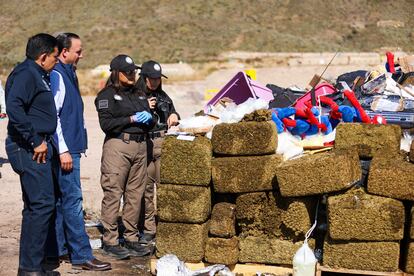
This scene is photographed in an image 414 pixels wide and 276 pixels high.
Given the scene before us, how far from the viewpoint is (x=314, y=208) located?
570cm

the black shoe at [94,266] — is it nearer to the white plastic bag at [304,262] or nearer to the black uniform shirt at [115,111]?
the black uniform shirt at [115,111]

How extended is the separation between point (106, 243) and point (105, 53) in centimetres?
4215

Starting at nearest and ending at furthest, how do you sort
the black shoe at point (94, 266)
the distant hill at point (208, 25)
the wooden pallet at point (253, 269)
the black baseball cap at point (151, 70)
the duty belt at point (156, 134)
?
the wooden pallet at point (253, 269) < the black shoe at point (94, 266) < the black baseball cap at point (151, 70) < the duty belt at point (156, 134) < the distant hill at point (208, 25)

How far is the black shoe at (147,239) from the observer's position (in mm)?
6875

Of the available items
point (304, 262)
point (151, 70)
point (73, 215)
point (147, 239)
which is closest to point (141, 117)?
point (151, 70)

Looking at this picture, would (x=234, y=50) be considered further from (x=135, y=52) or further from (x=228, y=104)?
(x=228, y=104)

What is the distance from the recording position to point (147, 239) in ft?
22.8

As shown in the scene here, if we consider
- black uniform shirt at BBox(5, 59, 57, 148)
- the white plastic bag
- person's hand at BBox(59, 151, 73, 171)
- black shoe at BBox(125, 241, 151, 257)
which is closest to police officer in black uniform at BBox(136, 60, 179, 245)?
black shoe at BBox(125, 241, 151, 257)

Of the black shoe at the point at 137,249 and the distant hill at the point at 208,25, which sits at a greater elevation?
the distant hill at the point at 208,25

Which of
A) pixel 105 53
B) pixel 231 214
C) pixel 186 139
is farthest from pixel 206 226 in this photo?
pixel 105 53

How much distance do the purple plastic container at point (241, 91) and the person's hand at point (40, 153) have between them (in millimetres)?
2132

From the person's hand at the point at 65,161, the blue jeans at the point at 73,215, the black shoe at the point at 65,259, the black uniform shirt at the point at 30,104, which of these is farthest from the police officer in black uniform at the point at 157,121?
the black uniform shirt at the point at 30,104

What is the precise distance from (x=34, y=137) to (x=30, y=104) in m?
0.29

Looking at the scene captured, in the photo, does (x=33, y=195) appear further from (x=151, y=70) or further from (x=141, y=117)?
(x=151, y=70)
